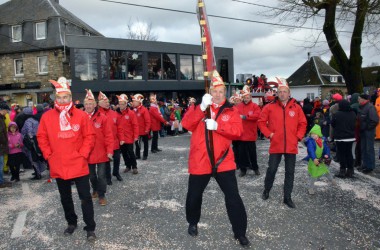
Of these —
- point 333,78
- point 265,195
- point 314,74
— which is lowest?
point 265,195

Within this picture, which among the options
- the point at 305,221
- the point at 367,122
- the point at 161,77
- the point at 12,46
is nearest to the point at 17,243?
the point at 305,221

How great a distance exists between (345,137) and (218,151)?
4525 mm

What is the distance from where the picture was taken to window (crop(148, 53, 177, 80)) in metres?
28.7

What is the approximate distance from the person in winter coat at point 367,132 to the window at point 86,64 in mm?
20697

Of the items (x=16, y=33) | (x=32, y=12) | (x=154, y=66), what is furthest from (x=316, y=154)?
(x=16, y=33)

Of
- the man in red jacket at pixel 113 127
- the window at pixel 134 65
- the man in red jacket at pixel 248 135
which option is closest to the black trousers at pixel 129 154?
the man in red jacket at pixel 113 127

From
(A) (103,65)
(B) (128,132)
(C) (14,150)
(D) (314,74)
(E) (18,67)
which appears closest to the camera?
(C) (14,150)

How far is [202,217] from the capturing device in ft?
17.3

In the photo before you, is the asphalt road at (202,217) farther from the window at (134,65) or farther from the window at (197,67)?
the window at (197,67)

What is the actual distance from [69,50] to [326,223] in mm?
24928

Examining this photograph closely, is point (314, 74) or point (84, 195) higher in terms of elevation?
point (314, 74)

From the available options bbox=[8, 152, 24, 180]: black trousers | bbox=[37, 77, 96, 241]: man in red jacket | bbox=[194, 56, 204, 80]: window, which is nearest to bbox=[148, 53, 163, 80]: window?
bbox=[194, 56, 204, 80]: window

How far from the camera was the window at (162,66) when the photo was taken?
2870 cm

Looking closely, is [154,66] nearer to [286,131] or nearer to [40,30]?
[40,30]
